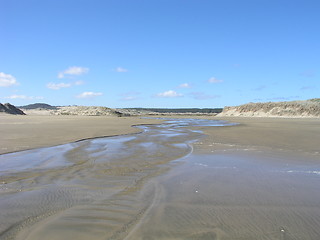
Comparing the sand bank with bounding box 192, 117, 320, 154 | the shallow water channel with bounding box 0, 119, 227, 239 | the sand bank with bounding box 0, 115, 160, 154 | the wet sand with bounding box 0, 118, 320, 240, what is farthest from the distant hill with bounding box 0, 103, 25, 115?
the wet sand with bounding box 0, 118, 320, 240

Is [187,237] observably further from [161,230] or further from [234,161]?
[234,161]

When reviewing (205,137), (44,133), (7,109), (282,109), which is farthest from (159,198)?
(7,109)

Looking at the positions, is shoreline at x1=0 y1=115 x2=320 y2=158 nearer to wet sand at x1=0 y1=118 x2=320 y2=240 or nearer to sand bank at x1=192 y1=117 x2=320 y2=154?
sand bank at x1=192 y1=117 x2=320 y2=154

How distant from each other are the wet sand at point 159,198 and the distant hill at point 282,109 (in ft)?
206

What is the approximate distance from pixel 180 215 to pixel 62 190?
2696 millimetres

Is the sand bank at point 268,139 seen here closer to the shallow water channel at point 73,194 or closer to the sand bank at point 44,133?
the shallow water channel at point 73,194

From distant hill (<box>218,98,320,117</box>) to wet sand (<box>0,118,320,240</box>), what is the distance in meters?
62.6

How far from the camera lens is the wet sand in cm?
347

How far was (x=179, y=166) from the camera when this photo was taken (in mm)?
7691

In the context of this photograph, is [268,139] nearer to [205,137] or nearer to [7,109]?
[205,137]

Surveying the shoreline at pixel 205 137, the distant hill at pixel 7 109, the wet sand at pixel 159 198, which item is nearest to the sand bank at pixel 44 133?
the shoreline at pixel 205 137

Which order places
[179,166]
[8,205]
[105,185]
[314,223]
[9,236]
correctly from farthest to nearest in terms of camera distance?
[179,166]
[105,185]
[8,205]
[314,223]
[9,236]

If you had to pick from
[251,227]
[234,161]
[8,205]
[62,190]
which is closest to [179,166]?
[234,161]

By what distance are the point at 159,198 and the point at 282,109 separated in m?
72.8
